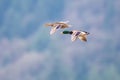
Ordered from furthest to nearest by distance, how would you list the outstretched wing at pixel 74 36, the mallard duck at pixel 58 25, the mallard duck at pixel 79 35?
the mallard duck at pixel 58 25
the mallard duck at pixel 79 35
the outstretched wing at pixel 74 36

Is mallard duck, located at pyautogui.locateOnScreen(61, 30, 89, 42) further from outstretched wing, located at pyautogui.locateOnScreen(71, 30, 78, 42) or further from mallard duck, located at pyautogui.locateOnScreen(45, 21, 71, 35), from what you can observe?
mallard duck, located at pyautogui.locateOnScreen(45, 21, 71, 35)

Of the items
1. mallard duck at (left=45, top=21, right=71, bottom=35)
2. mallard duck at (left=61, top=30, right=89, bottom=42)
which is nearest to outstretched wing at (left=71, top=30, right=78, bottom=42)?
mallard duck at (left=61, top=30, right=89, bottom=42)

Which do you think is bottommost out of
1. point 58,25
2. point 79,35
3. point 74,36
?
point 74,36

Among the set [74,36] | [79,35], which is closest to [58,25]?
[74,36]

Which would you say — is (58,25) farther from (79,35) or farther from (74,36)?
(79,35)

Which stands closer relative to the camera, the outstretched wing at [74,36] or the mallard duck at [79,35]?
the outstretched wing at [74,36]

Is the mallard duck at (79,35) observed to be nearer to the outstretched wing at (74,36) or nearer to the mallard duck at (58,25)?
the outstretched wing at (74,36)

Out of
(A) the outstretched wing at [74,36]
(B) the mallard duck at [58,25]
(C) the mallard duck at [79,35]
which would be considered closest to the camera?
(A) the outstretched wing at [74,36]

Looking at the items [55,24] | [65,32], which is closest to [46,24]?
[55,24]

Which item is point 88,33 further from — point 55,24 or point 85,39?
point 55,24

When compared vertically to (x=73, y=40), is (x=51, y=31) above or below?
above

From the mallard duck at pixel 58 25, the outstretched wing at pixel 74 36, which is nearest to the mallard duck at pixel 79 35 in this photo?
the outstretched wing at pixel 74 36
